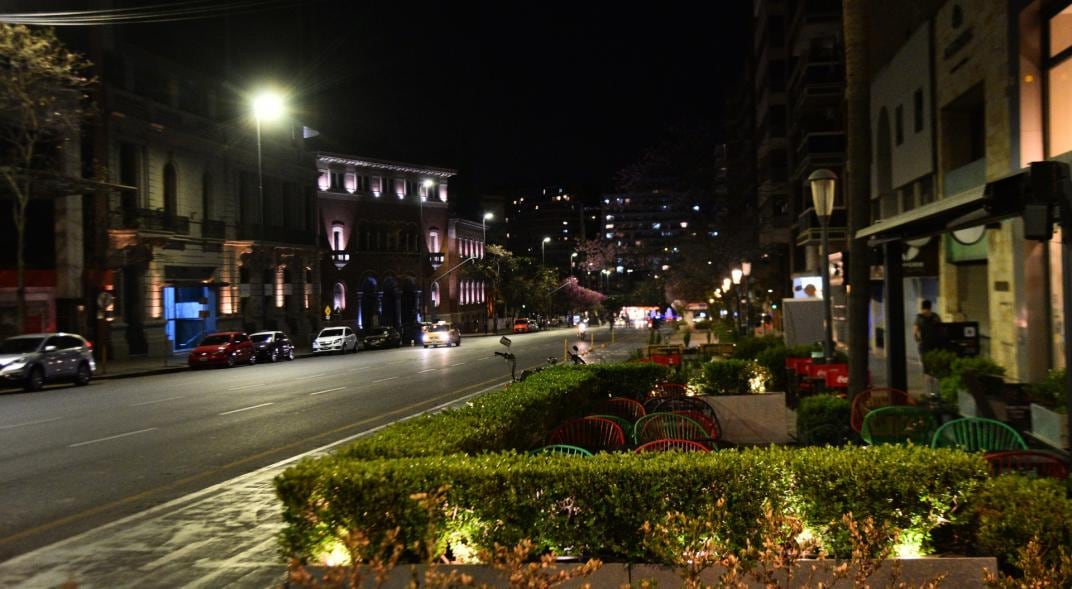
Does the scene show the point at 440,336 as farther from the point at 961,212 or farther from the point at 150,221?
the point at 961,212

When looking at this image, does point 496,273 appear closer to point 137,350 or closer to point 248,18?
point 248,18

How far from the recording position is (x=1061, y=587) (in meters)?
4.08

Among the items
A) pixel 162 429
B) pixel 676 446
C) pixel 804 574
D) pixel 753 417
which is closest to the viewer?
pixel 804 574

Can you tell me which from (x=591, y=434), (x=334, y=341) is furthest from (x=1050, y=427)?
(x=334, y=341)

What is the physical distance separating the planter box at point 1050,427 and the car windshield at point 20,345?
26190mm

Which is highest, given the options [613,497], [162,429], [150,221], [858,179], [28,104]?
[28,104]

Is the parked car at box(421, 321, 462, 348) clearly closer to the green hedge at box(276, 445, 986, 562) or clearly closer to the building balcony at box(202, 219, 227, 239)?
the building balcony at box(202, 219, 227, 239)

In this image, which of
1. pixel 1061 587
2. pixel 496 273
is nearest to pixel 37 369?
pixel 1061 587

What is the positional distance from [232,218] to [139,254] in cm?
940

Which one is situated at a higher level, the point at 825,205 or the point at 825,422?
the point at 825,205

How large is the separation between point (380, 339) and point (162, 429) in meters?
37.7

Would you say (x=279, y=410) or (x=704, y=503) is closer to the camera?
(x=704, y=503)

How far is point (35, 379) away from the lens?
24859 millimetres

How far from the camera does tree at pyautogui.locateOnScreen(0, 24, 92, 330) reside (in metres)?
28.5
